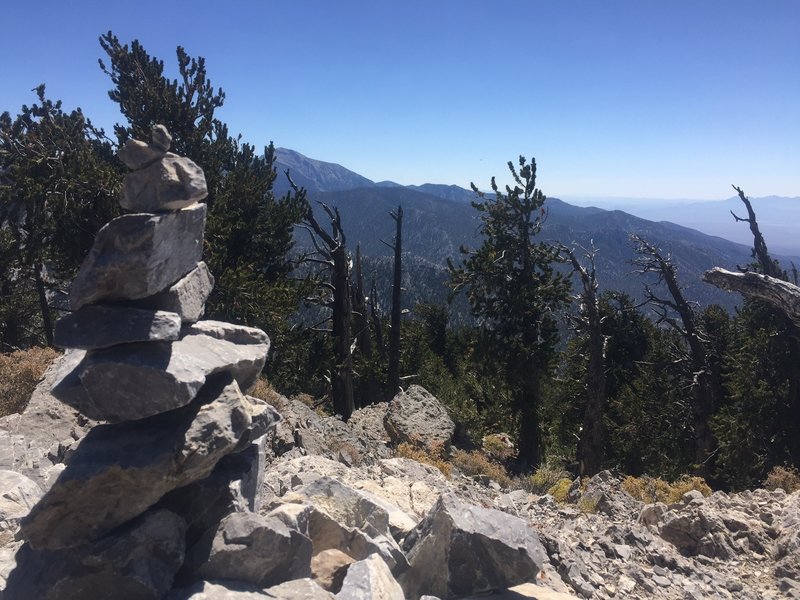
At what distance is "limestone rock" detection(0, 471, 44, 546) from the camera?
6.71 m

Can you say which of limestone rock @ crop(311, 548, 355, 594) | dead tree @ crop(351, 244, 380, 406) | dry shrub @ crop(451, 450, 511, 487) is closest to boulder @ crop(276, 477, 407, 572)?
limestone rock @ crop(311, 548, 355, 594)

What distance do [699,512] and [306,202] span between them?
17.4 meters

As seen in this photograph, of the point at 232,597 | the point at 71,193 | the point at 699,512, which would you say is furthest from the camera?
the point at 71,193

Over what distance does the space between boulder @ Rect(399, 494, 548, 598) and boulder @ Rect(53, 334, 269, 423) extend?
3326mm

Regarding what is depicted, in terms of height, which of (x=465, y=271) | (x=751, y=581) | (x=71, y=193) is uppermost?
(x=71, y=193)

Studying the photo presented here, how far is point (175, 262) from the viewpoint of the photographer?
6.20 meters

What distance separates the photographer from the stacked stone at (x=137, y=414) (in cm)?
525

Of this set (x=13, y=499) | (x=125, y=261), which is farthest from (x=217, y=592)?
(x=13, y=499)

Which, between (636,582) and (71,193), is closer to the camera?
(636,582)

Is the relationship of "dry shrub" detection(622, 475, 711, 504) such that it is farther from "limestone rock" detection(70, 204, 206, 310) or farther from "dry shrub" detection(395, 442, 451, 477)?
"limestone rock" detection(70, 204, 206, 310)

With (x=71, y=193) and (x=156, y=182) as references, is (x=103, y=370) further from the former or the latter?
(x=71, y=193)

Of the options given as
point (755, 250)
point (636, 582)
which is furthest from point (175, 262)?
point (755, 250)

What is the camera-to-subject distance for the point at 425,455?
552 inches

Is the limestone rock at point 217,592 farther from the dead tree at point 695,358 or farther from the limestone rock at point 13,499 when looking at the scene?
the dead tree at point 695,358
